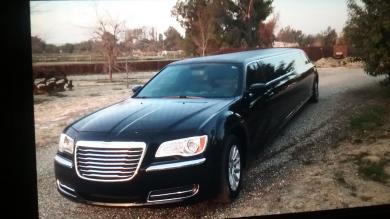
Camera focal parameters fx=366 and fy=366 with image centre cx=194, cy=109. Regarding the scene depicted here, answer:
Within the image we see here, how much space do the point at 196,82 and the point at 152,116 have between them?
618 mm

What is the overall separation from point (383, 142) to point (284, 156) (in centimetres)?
82

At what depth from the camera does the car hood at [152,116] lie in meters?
2.22

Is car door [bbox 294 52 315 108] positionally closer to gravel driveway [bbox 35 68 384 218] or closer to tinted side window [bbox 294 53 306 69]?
tinted side window [bbox 294 53 306 69]

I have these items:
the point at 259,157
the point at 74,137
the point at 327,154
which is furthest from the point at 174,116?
the point at 327,154

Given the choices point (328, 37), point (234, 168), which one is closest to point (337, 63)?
point (328, 37)

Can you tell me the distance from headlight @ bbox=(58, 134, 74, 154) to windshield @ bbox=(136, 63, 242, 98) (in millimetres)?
732

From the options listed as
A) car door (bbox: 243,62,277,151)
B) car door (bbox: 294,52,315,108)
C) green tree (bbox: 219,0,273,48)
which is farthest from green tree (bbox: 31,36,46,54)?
car door (bbox: 294,52,315,108)

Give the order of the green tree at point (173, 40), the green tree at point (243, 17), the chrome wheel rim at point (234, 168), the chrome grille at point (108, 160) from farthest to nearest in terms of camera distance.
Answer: the green tree at point (243, 17)
the green tree at point (173, 40)
the chrome wheel rim at point (234, 168)
the chrome grille at point (108, 160)

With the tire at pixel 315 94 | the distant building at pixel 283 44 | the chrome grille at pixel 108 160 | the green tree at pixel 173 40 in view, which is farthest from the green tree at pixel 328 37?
the chrome grille at pixel 108 160

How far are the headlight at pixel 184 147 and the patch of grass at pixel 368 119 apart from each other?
1662 millimetres

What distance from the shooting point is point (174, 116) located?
233 centimetres

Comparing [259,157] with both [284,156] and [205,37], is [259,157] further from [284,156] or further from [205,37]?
[205,37]

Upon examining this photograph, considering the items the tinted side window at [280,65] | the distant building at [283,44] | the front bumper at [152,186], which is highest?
the distant building at [283,44]

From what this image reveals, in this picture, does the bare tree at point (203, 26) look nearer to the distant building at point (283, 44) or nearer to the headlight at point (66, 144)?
the distant building at point (283, 44)
